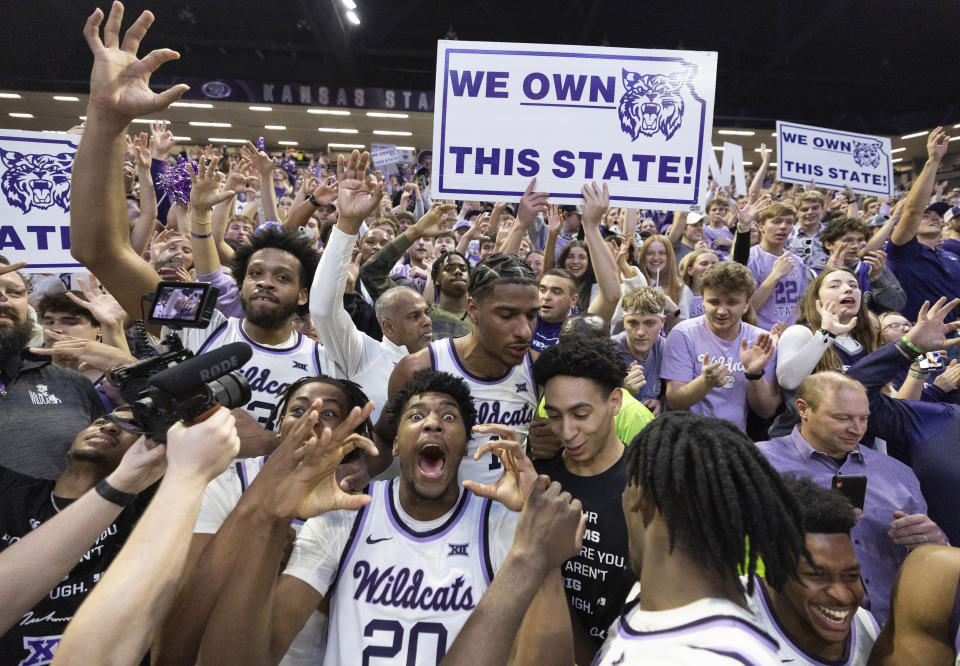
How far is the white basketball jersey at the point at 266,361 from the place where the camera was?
306 cm

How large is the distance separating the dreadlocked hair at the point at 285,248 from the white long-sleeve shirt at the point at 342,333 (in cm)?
43

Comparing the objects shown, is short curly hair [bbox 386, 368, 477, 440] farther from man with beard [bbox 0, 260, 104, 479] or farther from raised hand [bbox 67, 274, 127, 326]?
raised hand [bbox 67, 274, 127, 326]

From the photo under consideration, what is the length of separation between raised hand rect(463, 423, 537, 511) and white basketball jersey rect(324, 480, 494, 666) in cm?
27

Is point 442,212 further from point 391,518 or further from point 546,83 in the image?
point 391,518

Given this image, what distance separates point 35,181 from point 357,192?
253cm

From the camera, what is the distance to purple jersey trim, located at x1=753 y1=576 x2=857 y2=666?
2.09 m

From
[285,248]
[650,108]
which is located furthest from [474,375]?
[650,108]

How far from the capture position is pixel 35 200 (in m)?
4.17

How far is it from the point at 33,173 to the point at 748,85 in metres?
20.6

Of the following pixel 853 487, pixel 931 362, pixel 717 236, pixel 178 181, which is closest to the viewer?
pixel 853 487

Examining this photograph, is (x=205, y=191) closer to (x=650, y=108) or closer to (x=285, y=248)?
(x=285, y=248)

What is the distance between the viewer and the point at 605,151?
14.4 feet

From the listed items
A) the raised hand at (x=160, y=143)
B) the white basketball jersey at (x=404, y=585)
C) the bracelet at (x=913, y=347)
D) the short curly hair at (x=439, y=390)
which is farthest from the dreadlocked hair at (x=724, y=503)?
the raised hand at (x=160, y=143)

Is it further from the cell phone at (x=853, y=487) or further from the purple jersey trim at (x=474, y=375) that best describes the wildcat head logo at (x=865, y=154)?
the purple jersey trim at (x=474, y=375)
